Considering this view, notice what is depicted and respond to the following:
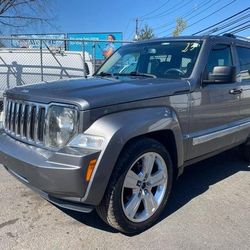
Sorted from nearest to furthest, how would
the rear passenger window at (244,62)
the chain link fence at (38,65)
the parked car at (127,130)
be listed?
the parked car at (127,130) < the rear passenger window at (244,62) < the chain link fence at (38,65)

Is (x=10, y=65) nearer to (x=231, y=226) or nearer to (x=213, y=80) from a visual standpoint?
(x=213, y=80)

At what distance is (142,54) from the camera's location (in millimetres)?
4809

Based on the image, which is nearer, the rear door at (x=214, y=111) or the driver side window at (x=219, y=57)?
the rear door at (x=214, y=111)

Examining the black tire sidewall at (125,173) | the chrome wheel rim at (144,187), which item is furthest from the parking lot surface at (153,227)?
the chrome wheel rim at (144,187)

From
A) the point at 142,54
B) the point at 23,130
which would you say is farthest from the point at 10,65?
the point at 23,130

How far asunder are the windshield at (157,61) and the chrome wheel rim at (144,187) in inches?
44.2

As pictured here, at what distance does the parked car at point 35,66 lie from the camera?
11320 mm

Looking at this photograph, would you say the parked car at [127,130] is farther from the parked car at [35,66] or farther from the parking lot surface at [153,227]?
the parked car at [35,66]

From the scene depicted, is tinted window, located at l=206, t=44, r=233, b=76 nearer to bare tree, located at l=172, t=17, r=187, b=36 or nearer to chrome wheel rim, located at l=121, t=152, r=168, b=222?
chrome wheel rim, located at l=121, t=152, r=168, b=222

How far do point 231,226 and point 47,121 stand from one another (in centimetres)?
210

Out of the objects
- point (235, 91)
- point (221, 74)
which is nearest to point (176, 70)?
point (221, 74)

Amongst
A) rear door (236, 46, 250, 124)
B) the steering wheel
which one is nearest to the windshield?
the steering wheel

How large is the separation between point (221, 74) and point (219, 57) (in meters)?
0.61

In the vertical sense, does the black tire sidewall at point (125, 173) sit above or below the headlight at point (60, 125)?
below
